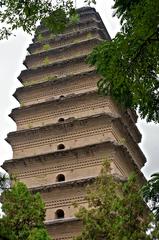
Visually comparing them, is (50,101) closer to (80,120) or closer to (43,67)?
(80,120)

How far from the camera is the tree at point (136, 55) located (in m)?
5.84

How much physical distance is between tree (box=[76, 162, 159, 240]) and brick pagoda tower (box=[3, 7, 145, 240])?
3.02 m

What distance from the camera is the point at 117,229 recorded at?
12.5 metres

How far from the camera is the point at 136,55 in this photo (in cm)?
618

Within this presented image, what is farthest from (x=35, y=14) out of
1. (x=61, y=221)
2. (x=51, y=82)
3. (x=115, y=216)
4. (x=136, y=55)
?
(x=51, y=82)

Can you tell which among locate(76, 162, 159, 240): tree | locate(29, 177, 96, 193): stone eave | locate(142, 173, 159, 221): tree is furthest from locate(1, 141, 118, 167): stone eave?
locate(142, 173, 159, 221): tree

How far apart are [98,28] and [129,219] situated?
1286 cm

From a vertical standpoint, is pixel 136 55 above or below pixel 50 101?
below

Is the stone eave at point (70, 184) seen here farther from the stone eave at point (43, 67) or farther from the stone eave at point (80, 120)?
the stone eave at point (43, 67)

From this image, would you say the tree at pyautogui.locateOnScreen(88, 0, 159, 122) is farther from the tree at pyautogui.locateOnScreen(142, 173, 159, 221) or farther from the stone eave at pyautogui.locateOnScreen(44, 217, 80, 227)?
the stone eave at pyautogui.locateOnScreen(44, 217, 80, 227)

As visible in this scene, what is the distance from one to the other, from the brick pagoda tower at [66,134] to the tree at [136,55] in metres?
10.6

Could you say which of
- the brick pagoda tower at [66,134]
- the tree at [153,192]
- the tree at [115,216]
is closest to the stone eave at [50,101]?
the brick pagoda tower at [66,134]

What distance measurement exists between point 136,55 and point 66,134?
13625 millimetres

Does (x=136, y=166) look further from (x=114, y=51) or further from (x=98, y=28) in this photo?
(x=114, y=51)
